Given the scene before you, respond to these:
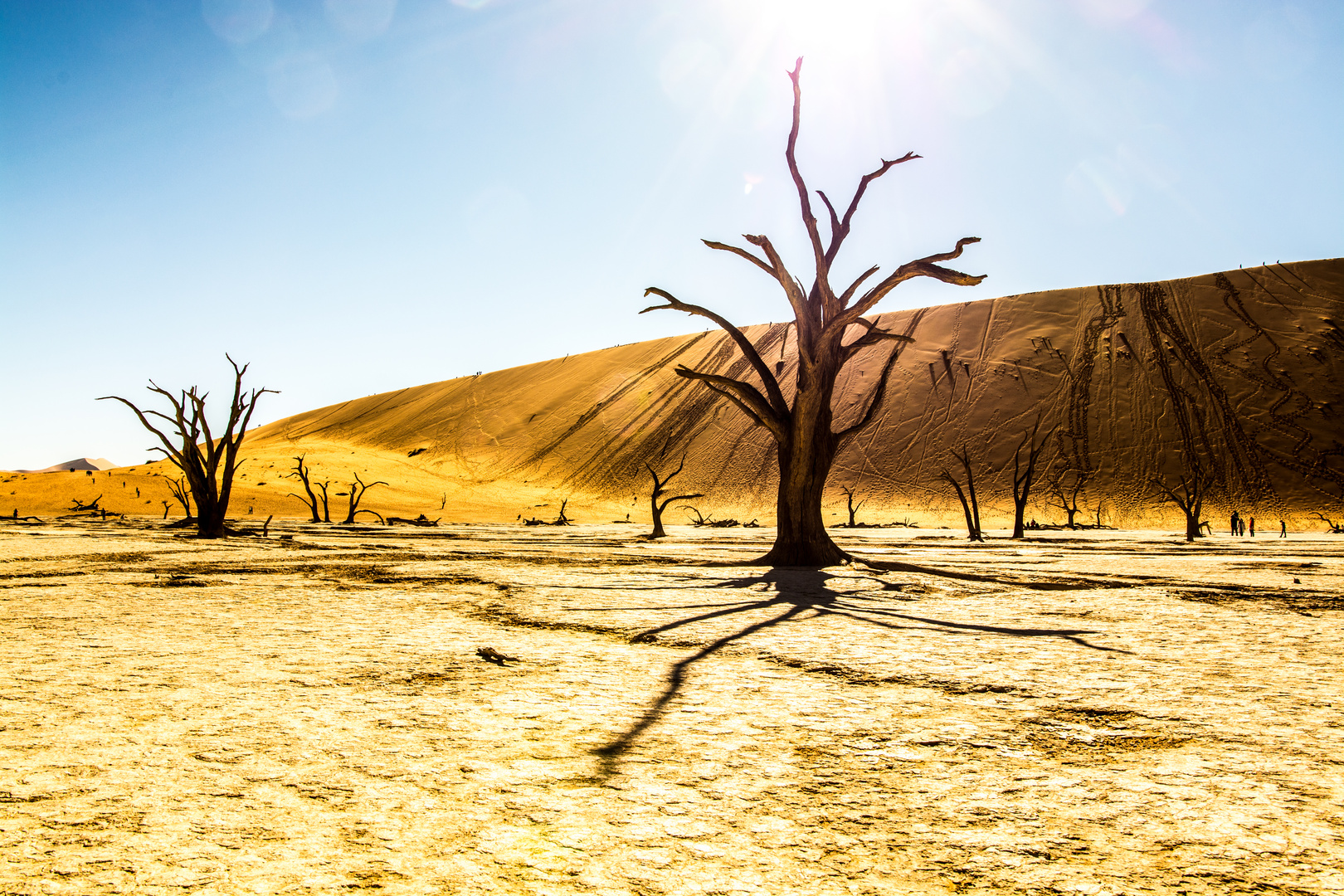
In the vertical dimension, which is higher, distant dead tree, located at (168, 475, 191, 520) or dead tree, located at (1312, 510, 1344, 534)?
distant dead tree, located at (168, 475, 191, 520)

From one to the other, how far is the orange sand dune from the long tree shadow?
994 inches

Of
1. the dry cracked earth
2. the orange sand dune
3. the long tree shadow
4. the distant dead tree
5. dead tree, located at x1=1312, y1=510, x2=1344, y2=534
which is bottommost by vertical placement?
dead tree, located at x1=1312, y1=510, x2=1344, y2=534

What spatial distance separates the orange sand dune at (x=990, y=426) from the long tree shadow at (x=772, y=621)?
2525cm

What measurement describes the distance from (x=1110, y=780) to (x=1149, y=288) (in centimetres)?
5645

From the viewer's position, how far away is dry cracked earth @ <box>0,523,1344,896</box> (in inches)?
63.1

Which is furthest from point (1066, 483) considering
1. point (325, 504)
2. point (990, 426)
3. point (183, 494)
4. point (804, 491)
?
point (183, 494)

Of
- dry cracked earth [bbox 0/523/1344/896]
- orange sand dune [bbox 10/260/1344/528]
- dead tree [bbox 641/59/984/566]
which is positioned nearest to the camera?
dry cracked earth [bbox 0/523/1344/896]

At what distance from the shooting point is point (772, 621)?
4812 millimetres

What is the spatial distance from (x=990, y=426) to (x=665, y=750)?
41.6m

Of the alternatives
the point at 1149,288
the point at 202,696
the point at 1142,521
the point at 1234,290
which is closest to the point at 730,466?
the point at 1142,521

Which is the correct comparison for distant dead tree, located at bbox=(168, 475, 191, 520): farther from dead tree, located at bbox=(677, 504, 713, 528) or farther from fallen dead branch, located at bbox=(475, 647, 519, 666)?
dead tree, located at bbox=(677, 504, 713, 528)

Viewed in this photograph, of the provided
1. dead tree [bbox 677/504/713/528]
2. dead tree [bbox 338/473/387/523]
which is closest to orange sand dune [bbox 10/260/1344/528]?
dead tree [bbox 677/504/713/528]

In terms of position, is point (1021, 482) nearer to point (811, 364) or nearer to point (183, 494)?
point (811, 364)

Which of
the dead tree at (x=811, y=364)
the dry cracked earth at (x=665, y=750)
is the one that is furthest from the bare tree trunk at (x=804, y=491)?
the dry cracked earth at (x=665, y=750)
